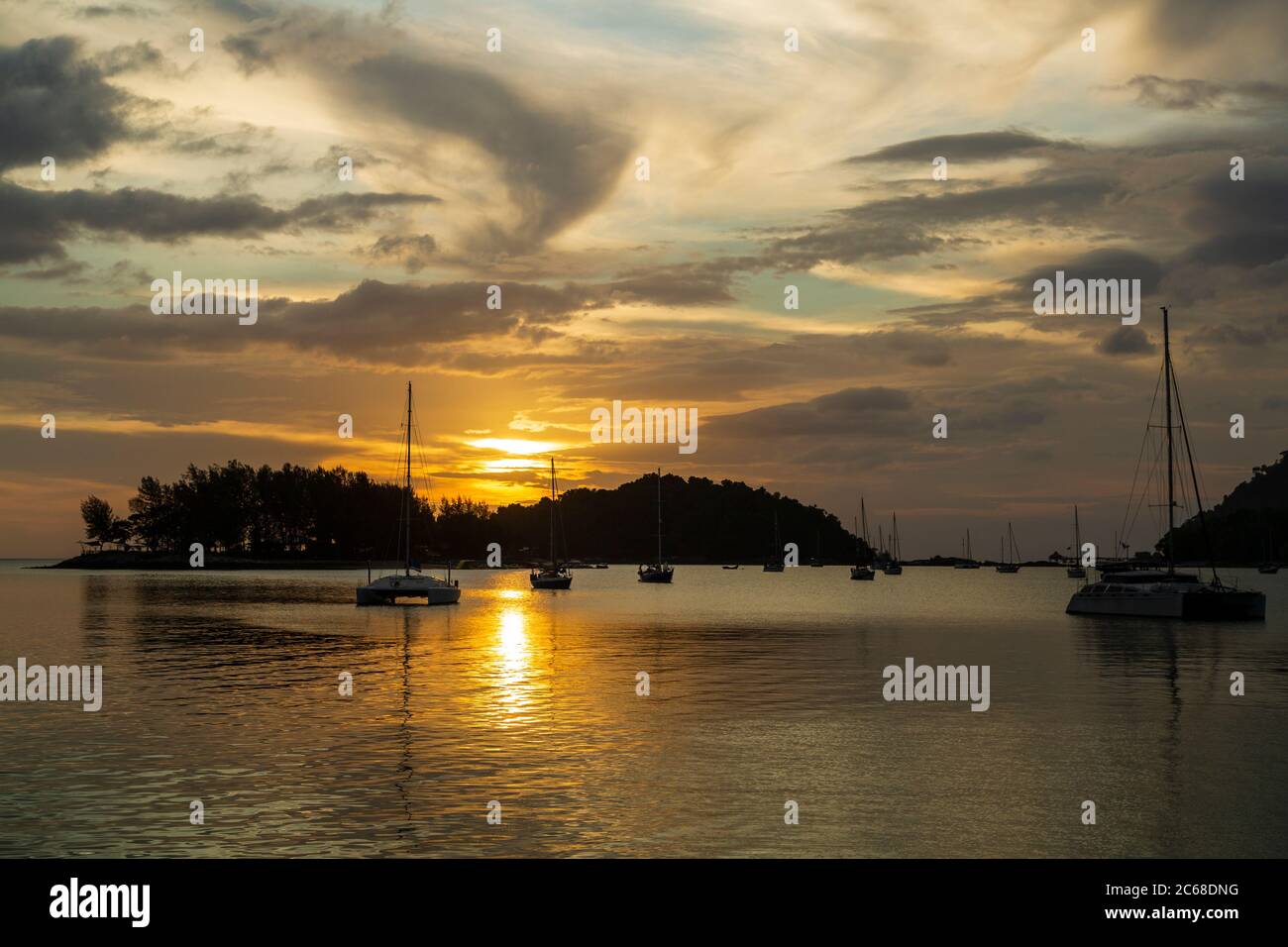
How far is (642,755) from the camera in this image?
30750mm

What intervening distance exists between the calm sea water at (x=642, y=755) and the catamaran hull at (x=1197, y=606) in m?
24.3

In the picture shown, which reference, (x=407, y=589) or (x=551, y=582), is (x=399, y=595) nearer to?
(x=407, y=589)

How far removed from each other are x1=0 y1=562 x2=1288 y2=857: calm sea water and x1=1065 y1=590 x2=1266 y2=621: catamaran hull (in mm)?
24253

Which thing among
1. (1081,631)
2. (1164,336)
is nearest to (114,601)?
(1081,631)

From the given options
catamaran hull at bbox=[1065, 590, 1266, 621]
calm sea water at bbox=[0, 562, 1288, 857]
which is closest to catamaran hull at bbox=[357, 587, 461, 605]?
calm sea water at bbox=[0, 562, 1288, 857]

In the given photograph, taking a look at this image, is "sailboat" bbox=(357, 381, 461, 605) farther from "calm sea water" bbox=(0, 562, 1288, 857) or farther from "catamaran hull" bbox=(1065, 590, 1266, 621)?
"catamaran hull" bbox=(1065, 590, 1266, 621)

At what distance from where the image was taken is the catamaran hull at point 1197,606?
92.3m

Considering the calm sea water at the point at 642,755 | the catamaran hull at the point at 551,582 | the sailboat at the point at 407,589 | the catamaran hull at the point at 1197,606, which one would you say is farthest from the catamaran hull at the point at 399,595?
the catamaran hull at the point at 1197,606

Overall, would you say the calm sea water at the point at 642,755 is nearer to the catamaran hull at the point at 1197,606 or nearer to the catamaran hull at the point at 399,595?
the catamaran hull at the point at 1197,606

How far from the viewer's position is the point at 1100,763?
29500mm
